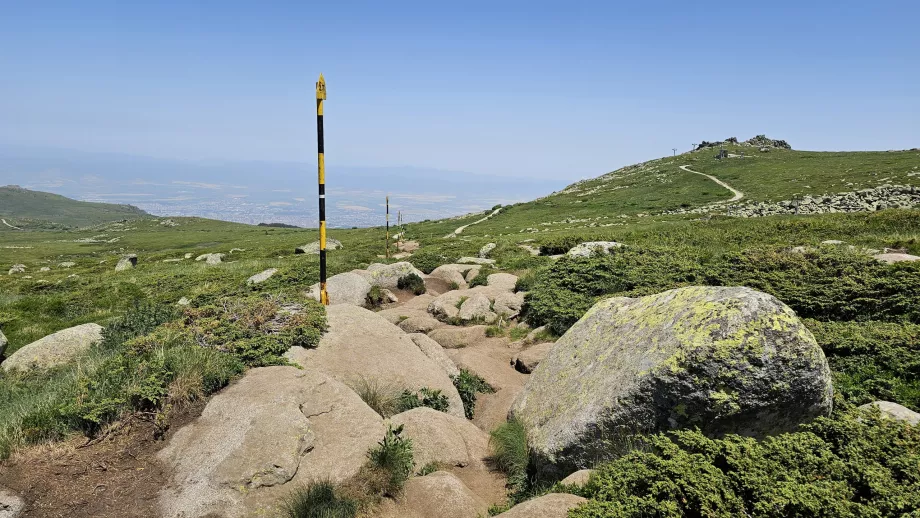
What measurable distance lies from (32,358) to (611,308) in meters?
16.1

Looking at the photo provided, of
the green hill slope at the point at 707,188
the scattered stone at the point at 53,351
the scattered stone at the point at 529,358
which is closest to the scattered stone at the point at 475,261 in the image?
the scattered stone at the point at 529,358

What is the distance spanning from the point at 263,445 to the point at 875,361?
10255mm

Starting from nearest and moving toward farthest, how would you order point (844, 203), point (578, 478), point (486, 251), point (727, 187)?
point (578, 478) → point (486, 251) → point (844, 203) → point (727, 187)

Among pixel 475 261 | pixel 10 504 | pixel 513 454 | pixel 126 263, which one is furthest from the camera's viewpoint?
pixel 126 263

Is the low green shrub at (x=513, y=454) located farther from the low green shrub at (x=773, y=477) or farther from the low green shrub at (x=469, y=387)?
the low green shrub at (x=469, y=387)

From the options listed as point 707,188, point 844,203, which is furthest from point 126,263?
point 707,188

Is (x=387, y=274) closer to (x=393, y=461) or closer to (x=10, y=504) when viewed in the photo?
(x=393, y=461)

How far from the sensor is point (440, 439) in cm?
836

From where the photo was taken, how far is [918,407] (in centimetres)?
736

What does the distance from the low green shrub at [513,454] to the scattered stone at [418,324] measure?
28.5ft

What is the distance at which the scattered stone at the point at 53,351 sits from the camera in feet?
45.8

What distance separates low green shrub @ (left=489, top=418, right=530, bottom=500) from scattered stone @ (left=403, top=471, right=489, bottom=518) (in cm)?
82

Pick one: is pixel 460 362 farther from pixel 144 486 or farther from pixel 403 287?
pixel 403 287

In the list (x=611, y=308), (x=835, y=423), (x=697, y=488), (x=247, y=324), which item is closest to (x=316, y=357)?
(x=247, y=324)
